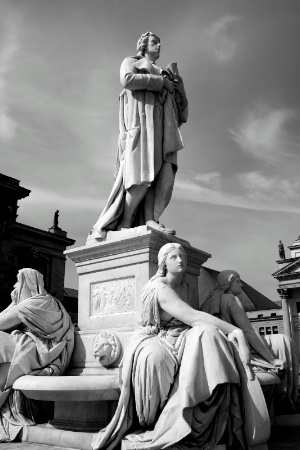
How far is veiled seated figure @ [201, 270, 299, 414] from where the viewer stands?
503 cm

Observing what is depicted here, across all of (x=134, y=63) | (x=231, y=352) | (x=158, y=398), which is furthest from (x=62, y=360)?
(x=134, y=63)

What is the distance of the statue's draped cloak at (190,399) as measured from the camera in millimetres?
3051

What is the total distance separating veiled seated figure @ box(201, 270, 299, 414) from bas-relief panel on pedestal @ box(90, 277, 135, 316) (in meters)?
0.98

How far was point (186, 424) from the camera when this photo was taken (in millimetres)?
3025

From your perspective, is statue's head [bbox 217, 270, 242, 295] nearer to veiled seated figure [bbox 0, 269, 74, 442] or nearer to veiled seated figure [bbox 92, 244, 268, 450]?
veiled seated figure [bbox 92, 244, 268, 450]

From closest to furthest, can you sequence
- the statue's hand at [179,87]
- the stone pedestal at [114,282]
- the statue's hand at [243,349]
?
the statue's hand at [243,349] → the stone pedestal at [114,282] → the statue's hand at [179,87]

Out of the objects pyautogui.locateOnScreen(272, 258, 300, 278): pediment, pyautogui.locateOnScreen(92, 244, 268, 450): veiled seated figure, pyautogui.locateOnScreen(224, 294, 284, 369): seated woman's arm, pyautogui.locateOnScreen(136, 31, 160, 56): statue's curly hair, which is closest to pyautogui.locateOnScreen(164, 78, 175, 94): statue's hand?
pyautogui.locateOnScreen(136, 31, 160, 56): statue's curly hair

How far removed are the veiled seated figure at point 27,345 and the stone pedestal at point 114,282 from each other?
10.8 inches

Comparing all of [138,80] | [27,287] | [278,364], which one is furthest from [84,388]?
[138,80]

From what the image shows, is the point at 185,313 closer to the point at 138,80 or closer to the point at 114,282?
the point at 114,282

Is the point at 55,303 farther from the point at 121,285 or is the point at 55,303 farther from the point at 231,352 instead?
the point at 231,352

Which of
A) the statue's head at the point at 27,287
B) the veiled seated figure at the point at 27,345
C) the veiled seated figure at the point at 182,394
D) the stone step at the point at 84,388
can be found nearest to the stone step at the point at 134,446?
the veiled seated figure at the point at 182,394

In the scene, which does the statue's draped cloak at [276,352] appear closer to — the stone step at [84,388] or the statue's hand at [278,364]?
the statue's hand at [278,364]

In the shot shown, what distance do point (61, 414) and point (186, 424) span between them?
1541 millimetres
